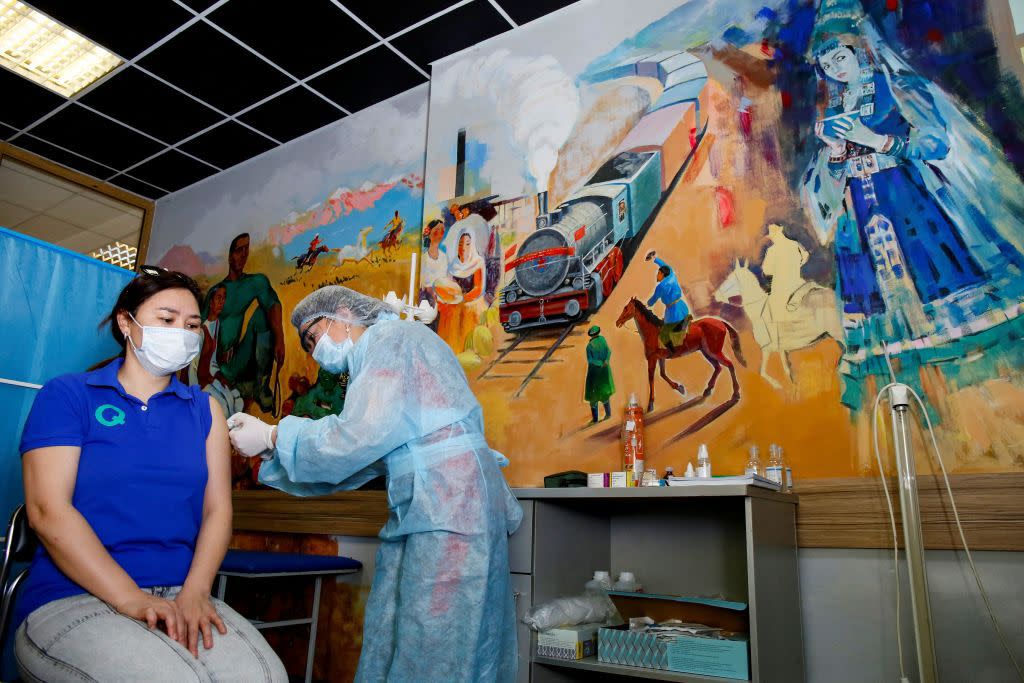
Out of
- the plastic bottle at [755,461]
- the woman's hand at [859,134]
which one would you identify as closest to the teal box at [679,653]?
the plastic bottle at [755,461]

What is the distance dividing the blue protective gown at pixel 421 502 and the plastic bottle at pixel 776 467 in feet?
2.63

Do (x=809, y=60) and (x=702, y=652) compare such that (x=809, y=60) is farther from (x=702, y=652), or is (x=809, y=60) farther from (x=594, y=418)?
(x=702, y=652)

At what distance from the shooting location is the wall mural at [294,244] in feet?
11.9

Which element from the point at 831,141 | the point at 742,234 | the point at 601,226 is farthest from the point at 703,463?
the point at 831,141

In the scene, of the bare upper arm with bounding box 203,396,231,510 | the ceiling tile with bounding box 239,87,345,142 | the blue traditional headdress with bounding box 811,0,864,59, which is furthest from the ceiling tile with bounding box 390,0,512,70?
the bare upper arm with bounding box 203,396,231,510

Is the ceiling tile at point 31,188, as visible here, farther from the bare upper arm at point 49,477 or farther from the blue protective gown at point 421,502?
the bare upper arm at point 49,477

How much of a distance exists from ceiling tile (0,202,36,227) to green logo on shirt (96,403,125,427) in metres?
3.74

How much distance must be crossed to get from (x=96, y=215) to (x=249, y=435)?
3.73m

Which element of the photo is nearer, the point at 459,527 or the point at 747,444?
the point at 459,527

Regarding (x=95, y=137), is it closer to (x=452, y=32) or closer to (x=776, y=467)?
(x=452, y=32)

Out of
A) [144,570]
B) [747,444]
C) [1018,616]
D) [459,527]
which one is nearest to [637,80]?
[747,444]

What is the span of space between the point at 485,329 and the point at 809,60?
1562 mm

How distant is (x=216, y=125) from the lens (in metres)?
4.21

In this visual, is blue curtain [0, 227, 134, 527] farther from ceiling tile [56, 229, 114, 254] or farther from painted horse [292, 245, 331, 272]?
ceiling tile [56, 229, 114, 254]
